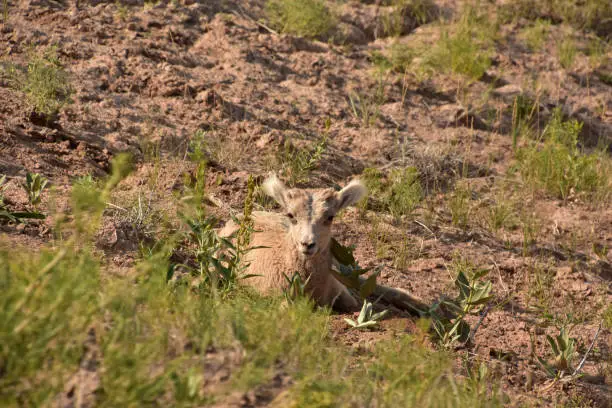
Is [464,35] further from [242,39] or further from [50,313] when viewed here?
[50,313]

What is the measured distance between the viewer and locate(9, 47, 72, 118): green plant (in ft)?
25.4

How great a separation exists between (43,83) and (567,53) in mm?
7999

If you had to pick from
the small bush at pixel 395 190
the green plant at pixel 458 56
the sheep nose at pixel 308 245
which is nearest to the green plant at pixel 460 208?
the small bush at pixel 395 190

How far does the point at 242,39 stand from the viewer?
411 inches

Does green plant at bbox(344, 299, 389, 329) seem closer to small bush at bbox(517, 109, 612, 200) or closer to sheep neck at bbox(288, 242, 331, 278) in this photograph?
sheep neck at bbox(288, 242, 331, 278)

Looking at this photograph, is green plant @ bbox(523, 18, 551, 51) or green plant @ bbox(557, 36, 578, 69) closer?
green plant @ bbox(557, 36, 578, 69)

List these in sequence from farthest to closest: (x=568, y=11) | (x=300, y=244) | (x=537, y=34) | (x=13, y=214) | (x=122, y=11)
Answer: (x=568, y=11)
(x=537, y=34)
(x=122, y=11)
(x=300, y=244)
(x=13, y=214)

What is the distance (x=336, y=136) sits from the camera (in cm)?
935

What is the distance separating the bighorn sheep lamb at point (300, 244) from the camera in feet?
19.3

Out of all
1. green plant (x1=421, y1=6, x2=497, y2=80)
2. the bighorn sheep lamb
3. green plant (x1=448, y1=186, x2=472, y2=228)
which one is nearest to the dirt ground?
green plant (x1=448, y1=186, x2=472, y2=228)

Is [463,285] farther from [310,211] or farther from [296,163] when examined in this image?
[296,163]

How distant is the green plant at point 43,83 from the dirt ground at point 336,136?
0.53 ft

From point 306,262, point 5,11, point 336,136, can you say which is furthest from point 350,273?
point 5,11

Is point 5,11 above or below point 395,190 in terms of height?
above
